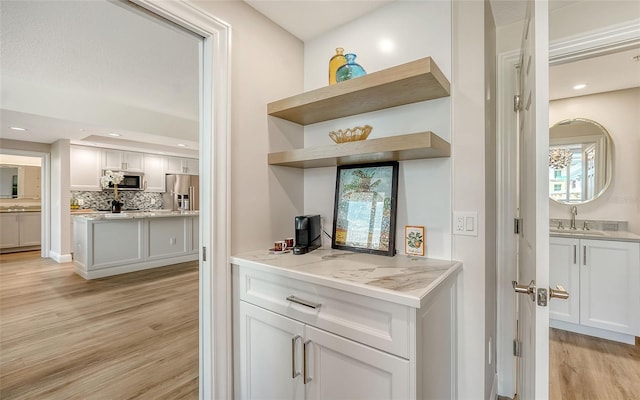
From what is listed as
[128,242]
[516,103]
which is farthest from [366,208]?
[128,242]

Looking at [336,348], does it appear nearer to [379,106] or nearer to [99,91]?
[379,106]

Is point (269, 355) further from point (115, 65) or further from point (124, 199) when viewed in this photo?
point (124, 199)

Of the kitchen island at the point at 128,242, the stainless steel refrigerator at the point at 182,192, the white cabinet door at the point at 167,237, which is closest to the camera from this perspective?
the kitchen island at the point at 128,242

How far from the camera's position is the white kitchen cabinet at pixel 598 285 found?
2352 millimetres

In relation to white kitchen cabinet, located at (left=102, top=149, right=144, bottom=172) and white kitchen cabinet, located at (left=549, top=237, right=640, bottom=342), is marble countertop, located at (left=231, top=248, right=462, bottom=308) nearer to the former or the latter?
white kitchen cabinet, located at (left=549, top=237, right=640, bottom=342)

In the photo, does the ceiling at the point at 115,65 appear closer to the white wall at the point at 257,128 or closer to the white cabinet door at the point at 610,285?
the white wall at the point at 257,128

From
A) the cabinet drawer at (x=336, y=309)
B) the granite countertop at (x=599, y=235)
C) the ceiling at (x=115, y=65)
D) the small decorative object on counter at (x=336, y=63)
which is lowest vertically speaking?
the cabinet drawer at (x=336, y=309)

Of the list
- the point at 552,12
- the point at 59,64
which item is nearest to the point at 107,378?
the point at 59,64

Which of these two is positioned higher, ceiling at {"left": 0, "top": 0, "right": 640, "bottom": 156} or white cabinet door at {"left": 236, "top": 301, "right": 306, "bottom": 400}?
ceiling at {"left": 0, "top": 0, "right": 640, "bottom": 156}

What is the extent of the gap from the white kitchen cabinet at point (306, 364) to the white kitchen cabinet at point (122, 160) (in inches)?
252

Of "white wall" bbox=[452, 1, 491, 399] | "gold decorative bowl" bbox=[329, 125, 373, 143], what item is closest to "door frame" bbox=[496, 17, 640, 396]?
"white wall" bbox=[452, 1, 491, 399]

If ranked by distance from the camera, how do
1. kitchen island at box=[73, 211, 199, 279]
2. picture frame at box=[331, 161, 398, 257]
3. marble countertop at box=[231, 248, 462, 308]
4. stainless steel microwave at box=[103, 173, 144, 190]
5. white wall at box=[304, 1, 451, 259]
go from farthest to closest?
stainless steel microwave at box=[103, 173, 144, 190]
kitchen island at box=[73, 211, 199, 279]
picture frame at box=[331, 161, 398, 257]
white wall at box=[304, 1, 451, 259]
marble countertop at box=[231, 248, 462, 308]

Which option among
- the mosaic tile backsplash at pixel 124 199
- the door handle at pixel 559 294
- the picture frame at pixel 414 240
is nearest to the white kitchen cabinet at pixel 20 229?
the mosaic tile backsplash at pixel 124 199

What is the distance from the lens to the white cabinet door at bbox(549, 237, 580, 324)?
2.58m
